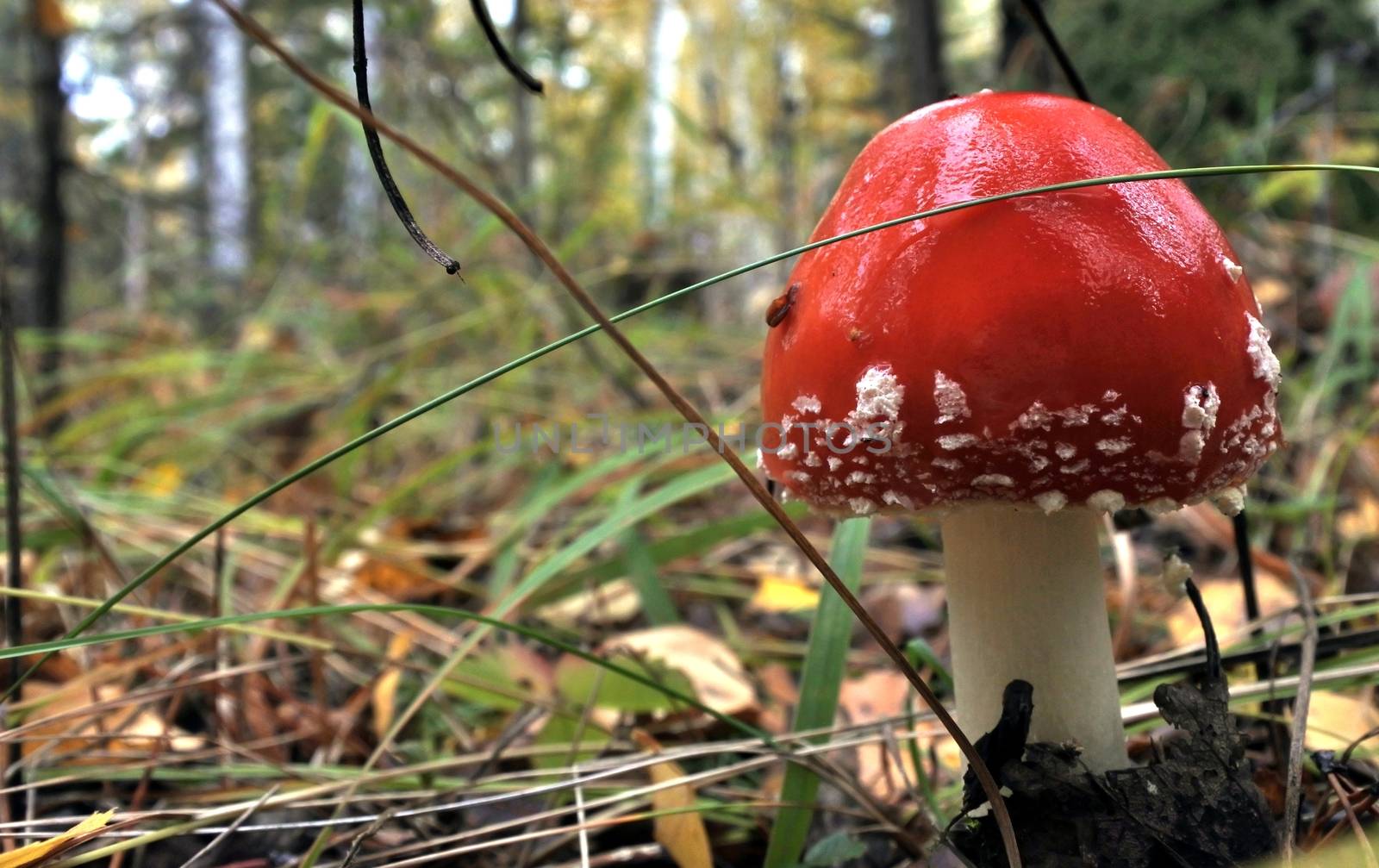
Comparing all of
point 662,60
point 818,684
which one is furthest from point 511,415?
point 662,60

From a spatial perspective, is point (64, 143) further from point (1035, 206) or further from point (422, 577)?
point (1035, 206)

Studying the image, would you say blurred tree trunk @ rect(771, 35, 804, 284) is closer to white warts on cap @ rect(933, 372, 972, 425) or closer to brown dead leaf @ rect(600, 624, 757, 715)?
brown dead leaf @ rect(600, 624, 757, 715)

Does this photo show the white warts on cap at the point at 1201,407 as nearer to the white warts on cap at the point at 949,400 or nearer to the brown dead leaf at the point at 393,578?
the white warts on cap at the point at 949,400

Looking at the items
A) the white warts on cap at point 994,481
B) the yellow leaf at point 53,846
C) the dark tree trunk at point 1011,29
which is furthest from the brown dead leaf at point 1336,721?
the dark tree trunk at point 1011,29

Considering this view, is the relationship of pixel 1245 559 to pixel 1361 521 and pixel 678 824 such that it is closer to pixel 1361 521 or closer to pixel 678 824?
pixel 678 824

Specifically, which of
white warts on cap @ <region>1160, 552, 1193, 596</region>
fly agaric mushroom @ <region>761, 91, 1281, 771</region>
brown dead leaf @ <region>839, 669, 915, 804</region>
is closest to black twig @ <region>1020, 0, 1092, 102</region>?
fly agaric mushroom @ <region>761, 91, 1281, 771</region>

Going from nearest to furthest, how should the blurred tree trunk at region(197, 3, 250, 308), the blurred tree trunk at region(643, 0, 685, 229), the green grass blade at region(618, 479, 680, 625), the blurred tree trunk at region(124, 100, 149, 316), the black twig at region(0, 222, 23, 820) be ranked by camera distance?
the black twig at region(0, 222, 23, 820), the green grass blade at region(618, 479, 680, 625), the blurred tree trunk at region(124, 100, 149, 316), the blurred tree trunk at region(197, 3, 250, 308), the blurred tree trunk at region(643, 0, 685, 229)
